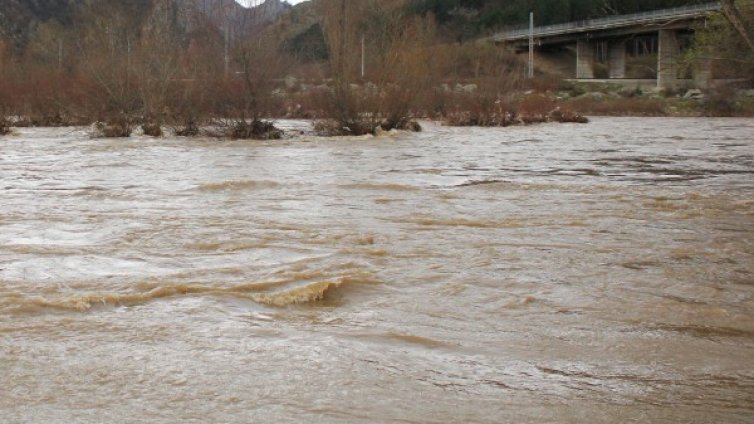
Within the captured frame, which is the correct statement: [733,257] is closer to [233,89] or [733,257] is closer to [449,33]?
[233,89]

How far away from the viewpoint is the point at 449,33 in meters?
108

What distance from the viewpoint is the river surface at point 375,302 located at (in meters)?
4.86

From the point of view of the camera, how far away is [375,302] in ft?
23.1

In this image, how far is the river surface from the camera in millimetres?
4863

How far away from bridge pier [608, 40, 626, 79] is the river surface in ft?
232

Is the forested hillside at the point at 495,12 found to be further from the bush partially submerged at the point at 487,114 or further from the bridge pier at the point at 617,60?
the bush partially submerged at the point at 487,114

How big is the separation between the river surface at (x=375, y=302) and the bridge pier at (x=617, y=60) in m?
70.7

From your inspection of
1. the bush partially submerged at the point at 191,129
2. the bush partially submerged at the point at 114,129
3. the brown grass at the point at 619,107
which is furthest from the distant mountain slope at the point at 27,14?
the bush partially submerged at the point at 191,129

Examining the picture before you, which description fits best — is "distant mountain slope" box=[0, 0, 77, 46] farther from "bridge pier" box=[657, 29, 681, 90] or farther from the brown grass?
"bridge pier" box=[657, 29, 681, 90]

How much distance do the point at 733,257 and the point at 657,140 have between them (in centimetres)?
1984

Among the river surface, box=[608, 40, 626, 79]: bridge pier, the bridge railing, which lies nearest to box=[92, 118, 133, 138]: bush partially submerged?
the river surface

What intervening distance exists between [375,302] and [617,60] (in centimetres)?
8112

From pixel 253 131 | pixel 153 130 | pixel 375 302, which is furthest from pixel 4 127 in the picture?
pixel 375 302

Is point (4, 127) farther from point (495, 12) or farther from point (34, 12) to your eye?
point (34, 12)
